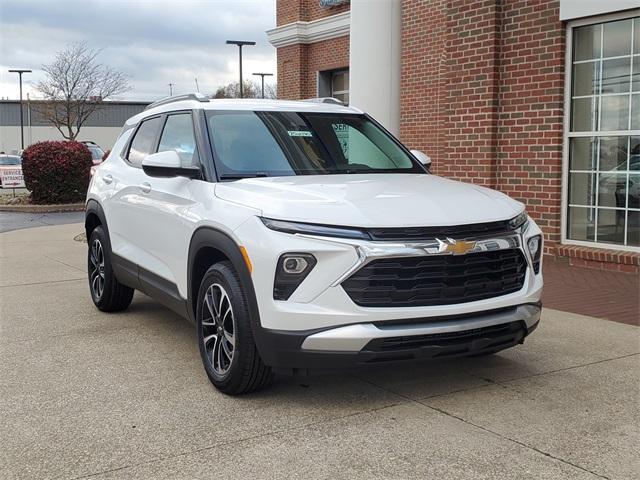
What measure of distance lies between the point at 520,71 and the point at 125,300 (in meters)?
5.40

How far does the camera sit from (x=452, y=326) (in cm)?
397

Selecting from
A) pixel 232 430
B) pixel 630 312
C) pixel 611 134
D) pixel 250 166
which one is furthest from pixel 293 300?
pixel 611 134

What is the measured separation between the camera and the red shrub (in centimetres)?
1994

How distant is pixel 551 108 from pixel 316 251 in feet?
18.8

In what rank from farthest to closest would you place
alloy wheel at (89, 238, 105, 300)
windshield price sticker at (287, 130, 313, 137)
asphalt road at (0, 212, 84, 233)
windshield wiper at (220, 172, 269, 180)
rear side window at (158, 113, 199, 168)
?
asphalt road at (0, 212, 84, 233) < alloy wheel at (89, 238, 105, 300) < windshield price sticker at (287, 130, 313, 137) < rear side window at (158, 113, 199, 168) < windshield wiper at (220, 172, 269, 180)

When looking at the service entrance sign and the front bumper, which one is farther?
the service entrance sign

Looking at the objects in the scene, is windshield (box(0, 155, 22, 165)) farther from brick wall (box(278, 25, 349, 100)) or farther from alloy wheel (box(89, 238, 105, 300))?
alloy wheel (box(89, 238, 105, 300))

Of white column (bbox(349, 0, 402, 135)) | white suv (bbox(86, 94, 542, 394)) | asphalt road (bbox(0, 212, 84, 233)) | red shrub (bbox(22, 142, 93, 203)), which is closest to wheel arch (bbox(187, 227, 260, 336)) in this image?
white suv (bbox(86, 94, 542, 394))

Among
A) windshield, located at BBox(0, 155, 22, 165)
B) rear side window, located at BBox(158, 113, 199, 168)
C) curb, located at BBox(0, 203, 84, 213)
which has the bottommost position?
curb, located at BBox(0, 203, 84, 213)

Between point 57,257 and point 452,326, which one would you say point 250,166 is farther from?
point 57,257

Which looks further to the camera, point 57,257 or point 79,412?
point 57,257

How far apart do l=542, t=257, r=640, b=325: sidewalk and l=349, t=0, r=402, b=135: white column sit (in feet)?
11.9

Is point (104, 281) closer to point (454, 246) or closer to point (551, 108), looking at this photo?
point (454, 246)

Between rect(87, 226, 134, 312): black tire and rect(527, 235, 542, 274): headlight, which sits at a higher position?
rect(527, 235, 542, 274): headlight
